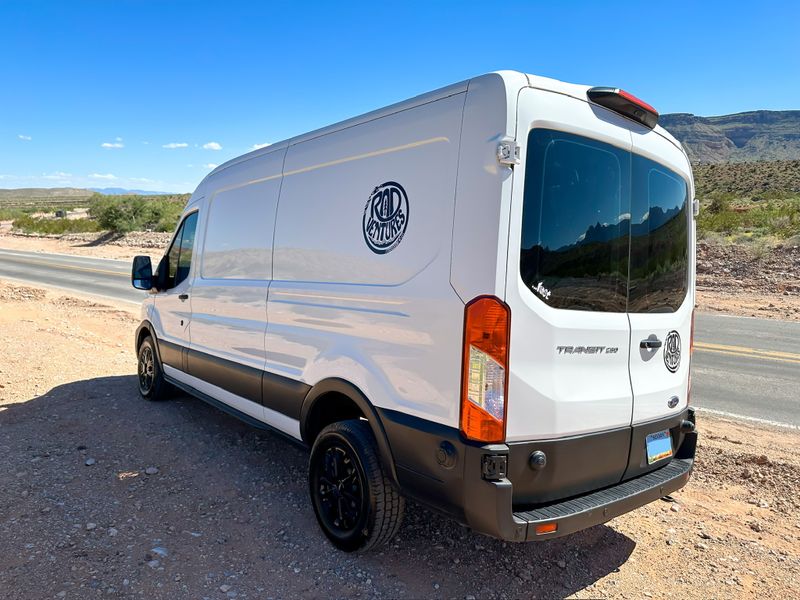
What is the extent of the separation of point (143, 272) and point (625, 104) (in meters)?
4.64

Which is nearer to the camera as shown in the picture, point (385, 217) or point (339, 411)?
point (385, 217)

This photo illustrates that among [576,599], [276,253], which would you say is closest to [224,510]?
[276,253]

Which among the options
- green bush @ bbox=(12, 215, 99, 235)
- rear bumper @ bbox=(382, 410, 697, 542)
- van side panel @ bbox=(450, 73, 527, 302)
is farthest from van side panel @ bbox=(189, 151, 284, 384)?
green bush @ bbox=(12, 215, 99, 235)

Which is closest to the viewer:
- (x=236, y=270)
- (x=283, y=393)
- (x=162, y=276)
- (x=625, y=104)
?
(x=625, y=104)

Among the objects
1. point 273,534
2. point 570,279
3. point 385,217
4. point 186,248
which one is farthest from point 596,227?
point 186,248

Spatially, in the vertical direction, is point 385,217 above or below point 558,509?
above

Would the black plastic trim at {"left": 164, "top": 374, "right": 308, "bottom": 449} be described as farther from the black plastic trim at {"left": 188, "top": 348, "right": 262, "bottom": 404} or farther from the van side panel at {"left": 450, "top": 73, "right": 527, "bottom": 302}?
the van side panel at {"left": 450, "top": 73, "right": 527, "bottom": 302}

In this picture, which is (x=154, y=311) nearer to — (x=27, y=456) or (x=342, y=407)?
(x=27, y=456)

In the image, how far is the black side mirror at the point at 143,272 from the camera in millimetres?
5617

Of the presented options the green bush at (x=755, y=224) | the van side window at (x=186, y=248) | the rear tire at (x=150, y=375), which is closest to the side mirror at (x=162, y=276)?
the van side window at (x=186, y=248)

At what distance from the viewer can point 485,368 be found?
8.11 ft

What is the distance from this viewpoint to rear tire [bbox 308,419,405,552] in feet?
9.78

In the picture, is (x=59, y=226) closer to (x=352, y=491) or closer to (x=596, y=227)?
(x=352, y=491)

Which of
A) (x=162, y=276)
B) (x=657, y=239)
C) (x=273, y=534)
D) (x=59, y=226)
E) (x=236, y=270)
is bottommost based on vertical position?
(x=273, y=534)
